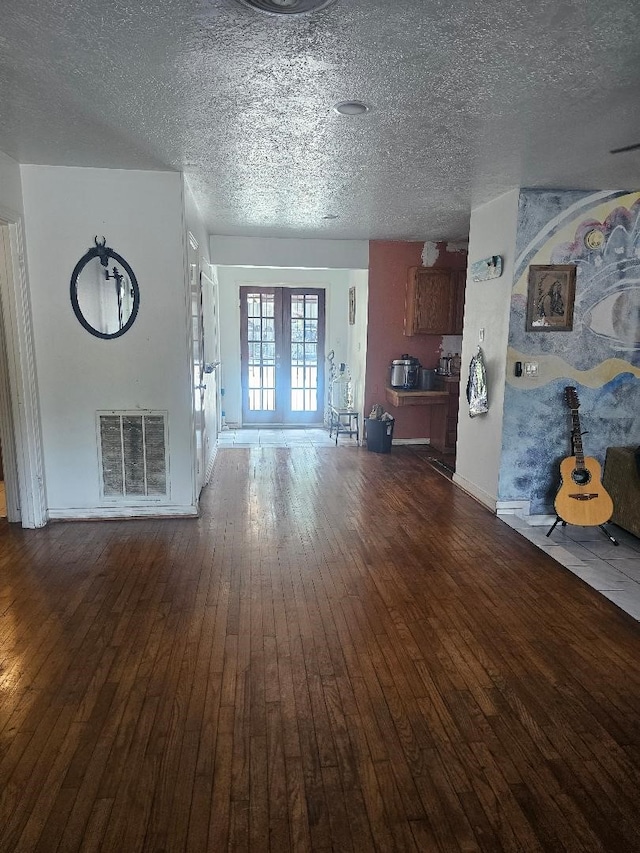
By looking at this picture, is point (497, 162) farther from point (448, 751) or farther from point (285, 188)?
point (448, 751)

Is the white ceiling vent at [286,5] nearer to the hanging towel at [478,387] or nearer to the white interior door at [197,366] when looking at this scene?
the white interior door at [197,366]

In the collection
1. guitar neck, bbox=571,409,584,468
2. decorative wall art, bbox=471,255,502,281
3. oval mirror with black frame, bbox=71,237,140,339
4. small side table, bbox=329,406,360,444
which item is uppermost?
decorative wall art, bbox=471,255,502,281

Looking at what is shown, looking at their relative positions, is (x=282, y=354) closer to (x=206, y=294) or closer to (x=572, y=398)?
(x=206, y=294)

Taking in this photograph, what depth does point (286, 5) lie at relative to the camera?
5.52ft

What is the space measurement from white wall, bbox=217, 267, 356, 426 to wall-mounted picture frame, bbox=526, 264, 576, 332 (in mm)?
3910

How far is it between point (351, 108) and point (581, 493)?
2.92 m

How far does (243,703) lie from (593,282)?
3.80 m

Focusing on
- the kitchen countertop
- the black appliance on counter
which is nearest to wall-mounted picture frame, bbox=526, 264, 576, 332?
the kitchen countertop

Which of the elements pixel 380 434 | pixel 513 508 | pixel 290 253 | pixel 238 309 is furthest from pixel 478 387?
pixel 238 309

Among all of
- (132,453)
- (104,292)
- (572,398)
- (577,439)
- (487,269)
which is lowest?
(132,453)

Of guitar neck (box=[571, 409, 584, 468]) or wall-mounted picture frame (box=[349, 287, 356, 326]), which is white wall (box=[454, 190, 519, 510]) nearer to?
guitar neck (box=[571, 409, 584, 468])

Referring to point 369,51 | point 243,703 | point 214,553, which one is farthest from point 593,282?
point 243,703

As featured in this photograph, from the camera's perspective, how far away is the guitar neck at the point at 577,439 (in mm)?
3859

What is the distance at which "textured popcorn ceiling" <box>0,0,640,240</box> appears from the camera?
179 cm
